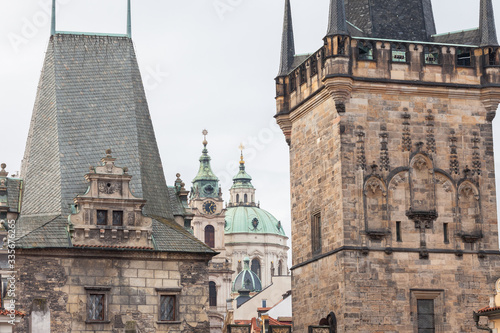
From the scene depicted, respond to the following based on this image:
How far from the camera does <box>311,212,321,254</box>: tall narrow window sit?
38.6m

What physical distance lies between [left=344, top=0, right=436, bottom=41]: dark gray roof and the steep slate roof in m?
8.31

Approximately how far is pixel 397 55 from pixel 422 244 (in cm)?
653

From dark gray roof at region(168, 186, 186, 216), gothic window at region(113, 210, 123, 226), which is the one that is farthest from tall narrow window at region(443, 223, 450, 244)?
gothic window at region(113, 210, 123, 226)

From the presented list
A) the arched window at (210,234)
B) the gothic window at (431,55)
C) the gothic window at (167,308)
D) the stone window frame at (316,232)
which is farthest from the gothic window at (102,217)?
the arched window at (210,234)

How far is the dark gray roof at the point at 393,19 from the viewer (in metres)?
40.1

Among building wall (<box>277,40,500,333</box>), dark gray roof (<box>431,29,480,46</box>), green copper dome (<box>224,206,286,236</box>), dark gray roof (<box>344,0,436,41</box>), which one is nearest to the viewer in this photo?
building wall (<box>277,40,500,333</box>)

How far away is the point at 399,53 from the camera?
125 feet

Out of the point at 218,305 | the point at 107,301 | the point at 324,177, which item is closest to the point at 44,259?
the point at 107,301

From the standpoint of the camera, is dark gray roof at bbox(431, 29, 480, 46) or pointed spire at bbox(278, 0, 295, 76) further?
pointed spire at bbox(278, 0, 295, 76)

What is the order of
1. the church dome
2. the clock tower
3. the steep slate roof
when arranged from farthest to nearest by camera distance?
the church dome, the clock tower, the steep slate roof

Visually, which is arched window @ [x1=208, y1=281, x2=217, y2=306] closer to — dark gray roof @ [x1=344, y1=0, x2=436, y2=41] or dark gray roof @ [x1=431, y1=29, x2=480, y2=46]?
dark gray roof @ [x1=344, y1=0, x2=436, y2=41]

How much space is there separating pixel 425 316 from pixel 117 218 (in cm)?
1041

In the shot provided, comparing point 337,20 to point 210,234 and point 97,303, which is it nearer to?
point 97,303

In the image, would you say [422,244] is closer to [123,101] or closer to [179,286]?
[179,286]
